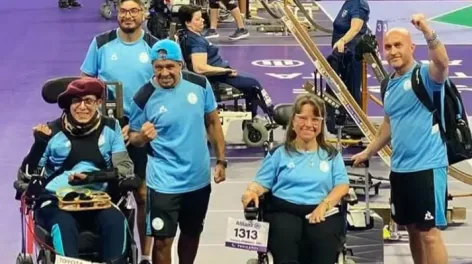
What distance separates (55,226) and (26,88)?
27.2 feet

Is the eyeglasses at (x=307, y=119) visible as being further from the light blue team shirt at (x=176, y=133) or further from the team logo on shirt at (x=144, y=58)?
the team logo on shirt at (x=144, y=58)

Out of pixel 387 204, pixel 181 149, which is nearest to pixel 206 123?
pixel 181 149

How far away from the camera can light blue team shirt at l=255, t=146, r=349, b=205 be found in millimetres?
6297

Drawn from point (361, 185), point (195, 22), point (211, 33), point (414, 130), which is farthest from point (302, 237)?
point (211, 33)

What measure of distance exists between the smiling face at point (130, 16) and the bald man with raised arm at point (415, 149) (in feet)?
5.42

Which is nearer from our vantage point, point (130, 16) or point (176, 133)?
point (176, 133)

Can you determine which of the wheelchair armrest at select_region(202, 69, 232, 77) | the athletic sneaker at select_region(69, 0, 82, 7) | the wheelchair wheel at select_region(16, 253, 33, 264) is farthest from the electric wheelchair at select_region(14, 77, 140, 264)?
the athletic sneaker at select_region(69, 0, 82, 7)

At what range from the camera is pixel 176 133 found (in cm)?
651

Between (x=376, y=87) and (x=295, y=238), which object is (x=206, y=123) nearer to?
(x=295, y=238)

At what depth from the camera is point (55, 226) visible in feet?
20.1

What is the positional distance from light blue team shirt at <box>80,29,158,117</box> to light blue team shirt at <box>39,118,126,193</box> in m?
0.68

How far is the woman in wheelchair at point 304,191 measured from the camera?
6164 mm

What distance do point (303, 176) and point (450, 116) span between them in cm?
98

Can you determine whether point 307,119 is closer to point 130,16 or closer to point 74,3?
point 130,16
